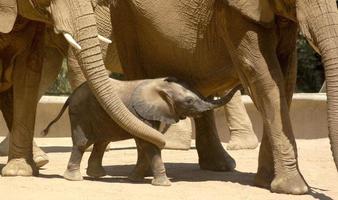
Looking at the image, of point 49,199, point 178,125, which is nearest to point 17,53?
point 49,199

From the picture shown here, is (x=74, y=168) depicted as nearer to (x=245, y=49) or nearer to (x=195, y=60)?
(x=195, y=60)

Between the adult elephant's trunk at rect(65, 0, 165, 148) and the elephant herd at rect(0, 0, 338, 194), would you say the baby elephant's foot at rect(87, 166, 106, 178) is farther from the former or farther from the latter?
the adult elephant's trunk at rect(65, 0, 165, 148)

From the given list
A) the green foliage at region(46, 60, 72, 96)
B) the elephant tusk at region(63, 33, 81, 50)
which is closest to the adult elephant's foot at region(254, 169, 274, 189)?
the elephant tusk at region(63, 33, 81, 50)

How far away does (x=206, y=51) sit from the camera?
9.71 m

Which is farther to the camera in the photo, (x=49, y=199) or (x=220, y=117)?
(x=220, y=117)

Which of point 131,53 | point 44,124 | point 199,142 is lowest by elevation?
point 44,124

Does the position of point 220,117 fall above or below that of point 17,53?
below

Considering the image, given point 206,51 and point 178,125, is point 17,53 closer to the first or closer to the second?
point 206,51

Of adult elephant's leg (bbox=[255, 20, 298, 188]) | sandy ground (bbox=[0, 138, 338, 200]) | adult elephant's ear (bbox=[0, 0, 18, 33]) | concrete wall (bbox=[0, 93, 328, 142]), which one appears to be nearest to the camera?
sandy ground (bbox=[0, 138, 338, 200])

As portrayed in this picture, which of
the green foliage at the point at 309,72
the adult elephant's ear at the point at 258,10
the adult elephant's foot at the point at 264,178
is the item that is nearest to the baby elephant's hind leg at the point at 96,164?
the adult elephant's foot at the point at 264,178

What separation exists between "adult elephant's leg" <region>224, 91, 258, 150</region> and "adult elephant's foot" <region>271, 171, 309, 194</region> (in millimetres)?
4003

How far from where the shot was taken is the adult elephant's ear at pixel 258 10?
29.0ft

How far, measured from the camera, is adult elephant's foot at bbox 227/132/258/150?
1297 centimetres

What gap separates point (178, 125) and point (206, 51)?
139 inches
